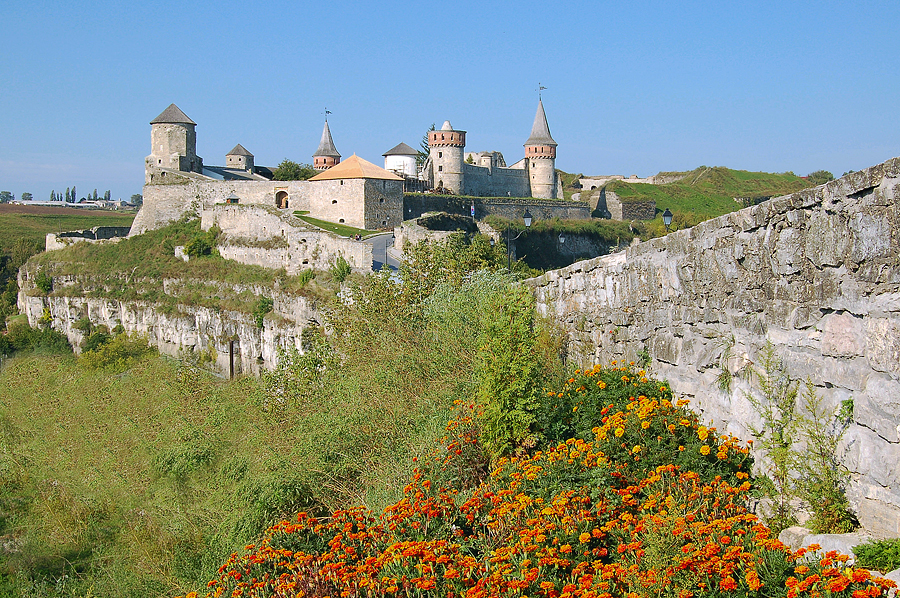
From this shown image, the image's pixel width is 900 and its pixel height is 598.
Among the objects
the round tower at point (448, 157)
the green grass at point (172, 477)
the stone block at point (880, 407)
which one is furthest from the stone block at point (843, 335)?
the round tower at point (448, 157)

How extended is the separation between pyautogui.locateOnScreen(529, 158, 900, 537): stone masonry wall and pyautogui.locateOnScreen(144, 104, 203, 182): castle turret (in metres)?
44.1

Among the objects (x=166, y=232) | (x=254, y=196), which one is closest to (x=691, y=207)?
(x=254, y=196)

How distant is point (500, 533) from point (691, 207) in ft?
199

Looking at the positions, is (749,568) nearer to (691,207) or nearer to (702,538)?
(702,538)

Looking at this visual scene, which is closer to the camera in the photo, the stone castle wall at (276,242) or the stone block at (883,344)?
the stone block at (883,344)

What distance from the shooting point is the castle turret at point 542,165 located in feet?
214

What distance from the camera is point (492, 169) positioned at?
6291 centimetres

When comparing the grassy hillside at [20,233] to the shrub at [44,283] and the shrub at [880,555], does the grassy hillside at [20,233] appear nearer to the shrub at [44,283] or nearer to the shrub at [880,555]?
the shrub at [44,283]

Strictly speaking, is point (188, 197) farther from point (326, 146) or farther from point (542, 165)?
point (542, 165)

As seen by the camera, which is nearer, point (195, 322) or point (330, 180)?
point (195, 322)

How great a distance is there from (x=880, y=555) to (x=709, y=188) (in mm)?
68581

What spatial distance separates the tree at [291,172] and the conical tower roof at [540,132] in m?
18.9

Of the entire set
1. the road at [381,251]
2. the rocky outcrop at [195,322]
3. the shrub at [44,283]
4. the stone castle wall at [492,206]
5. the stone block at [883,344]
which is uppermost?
the stone castle wall at [492,206]

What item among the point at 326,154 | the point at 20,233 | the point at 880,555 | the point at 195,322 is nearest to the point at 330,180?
the point at 195,322
